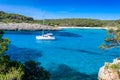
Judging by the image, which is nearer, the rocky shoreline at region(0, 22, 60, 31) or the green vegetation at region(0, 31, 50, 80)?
the green vegetation at region(0, 31, 50, 80)

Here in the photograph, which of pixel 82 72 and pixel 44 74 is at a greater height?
pixel 44 74

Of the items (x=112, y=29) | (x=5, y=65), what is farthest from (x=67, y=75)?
(x=5, y=65)

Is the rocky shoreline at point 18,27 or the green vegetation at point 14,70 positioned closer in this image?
the green vegetation at point 14,70

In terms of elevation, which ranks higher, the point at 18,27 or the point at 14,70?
the point at 14,70

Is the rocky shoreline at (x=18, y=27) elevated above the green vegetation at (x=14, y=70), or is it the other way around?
the green vegetation at (x=14, y=70)

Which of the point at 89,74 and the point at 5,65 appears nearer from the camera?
the point at 5,65

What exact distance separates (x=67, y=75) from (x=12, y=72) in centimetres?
1199

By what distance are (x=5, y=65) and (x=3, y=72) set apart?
A: 405 mm

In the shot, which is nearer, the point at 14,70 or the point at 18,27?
the point at 14,70

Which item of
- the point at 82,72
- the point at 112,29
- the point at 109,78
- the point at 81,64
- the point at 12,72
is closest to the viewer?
the point at 12,72

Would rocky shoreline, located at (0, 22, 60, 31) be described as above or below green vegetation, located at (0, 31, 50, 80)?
below

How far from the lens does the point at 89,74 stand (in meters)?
24.9

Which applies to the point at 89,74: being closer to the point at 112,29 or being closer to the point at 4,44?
the point at 112,29

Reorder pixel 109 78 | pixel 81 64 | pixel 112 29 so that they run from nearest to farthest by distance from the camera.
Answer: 1. pixel 112 29
2. pixel 109 78
3. pixel 81 64
